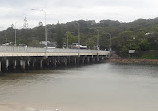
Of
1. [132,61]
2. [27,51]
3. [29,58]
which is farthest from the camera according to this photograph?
[132,61]

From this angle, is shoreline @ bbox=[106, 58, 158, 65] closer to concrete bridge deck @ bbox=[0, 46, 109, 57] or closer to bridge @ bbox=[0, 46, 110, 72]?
bridge @ bbox=[0, 46, 110, 72]

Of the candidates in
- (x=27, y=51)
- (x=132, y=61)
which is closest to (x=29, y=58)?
(x=27, y=51)

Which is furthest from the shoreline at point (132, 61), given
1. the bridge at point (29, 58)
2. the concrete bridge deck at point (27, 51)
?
the concrete bridge deck at point (27, 51)

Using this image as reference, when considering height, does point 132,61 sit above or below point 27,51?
below

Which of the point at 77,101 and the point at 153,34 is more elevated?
the point at 153,34

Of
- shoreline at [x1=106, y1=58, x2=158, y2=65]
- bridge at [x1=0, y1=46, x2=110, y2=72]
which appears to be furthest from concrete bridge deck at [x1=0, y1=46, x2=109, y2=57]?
shoreline at [x1=106, y1=58, x2=158, y2=65]

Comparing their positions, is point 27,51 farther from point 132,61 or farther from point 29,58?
point 132,61

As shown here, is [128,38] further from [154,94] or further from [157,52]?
[154,94]

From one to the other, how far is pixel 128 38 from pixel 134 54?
28.8 feet


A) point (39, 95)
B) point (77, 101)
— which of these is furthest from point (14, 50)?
point (77, 101)

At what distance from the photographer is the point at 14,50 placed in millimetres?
43094

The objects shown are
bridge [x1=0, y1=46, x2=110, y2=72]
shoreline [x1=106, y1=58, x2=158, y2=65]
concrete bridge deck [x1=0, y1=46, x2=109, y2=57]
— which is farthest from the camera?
shoreline [x1=106, y1=58, x2=158, y2=65]

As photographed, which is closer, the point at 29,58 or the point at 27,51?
the point at 27,51

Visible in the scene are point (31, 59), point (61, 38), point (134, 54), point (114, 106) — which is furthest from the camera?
point (61, 38)
